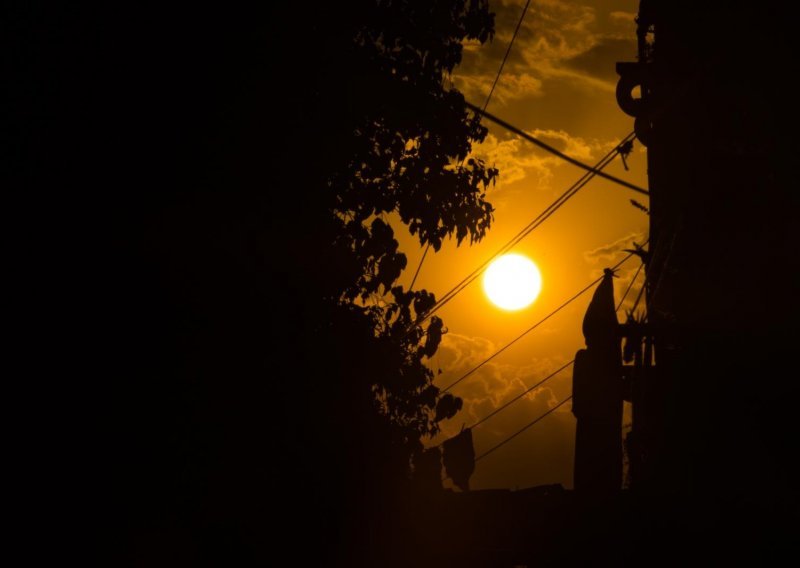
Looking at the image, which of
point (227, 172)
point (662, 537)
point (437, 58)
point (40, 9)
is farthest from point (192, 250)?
point (662, 537)

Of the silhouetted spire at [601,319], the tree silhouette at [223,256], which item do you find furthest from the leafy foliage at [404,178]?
the silhouetted spire at [601,319]

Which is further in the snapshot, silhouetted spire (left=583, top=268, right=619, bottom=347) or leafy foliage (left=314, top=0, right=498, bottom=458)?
silhouetted spire (left=583, top=268, right=619, bottom=347)

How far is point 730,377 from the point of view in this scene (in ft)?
29.6

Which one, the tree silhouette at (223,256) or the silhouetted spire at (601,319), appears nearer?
the tree silhouette at (223,256)

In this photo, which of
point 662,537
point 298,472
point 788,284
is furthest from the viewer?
point 662,537

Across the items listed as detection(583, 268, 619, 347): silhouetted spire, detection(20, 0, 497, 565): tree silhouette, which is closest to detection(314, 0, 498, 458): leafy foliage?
detection(20, 0, 497, 565): tree silhouette

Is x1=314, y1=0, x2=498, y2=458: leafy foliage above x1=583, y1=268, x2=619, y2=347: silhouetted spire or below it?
below

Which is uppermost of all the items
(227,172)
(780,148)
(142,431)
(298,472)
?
(780,148)

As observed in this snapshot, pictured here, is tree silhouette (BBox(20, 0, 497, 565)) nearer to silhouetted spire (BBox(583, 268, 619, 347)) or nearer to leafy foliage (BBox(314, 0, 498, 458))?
leafy foliage (BBox(314, 0, 498, 458))

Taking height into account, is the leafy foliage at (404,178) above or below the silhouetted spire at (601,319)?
below

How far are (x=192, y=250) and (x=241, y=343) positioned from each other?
23.0 inches

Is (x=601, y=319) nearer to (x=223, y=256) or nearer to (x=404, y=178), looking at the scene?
(x=404, y=178)

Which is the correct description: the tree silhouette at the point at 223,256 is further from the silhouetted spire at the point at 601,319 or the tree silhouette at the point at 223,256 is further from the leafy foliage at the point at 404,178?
the silhouetted spire at the point at 601,319

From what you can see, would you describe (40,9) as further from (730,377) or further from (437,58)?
(730,377)
